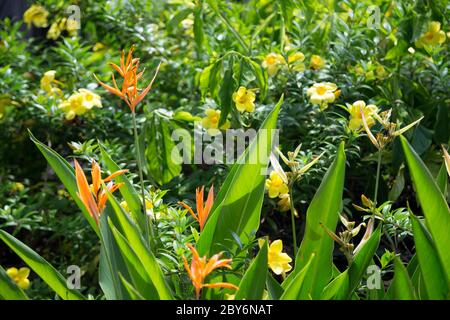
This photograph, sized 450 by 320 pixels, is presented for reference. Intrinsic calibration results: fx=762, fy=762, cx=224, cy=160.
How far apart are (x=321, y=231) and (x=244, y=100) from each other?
0.83m

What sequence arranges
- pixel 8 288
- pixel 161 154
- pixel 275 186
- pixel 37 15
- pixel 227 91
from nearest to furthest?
pixel 8 288, pixel 275 186, pixel 227 91, pixel 161 154, pixel 37 15

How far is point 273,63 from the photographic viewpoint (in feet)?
9.41

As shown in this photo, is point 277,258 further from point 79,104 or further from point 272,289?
point 79,104

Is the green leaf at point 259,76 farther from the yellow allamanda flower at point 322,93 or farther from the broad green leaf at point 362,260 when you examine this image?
the broad green leaf at point 362,260

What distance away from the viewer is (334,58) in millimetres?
3068

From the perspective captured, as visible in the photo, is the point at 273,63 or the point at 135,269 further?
the point at 273,63

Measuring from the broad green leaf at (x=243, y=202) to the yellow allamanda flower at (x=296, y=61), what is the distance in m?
0.99

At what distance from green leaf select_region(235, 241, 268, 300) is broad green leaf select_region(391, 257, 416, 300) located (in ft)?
0.92

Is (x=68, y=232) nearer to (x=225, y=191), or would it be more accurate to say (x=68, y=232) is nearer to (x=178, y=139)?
(x=178, y=139)

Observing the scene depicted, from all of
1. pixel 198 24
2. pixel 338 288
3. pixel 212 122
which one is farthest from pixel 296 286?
pixel 198 24

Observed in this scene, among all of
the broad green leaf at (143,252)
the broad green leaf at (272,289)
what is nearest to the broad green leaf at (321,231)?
the broad green leaf at (272,289)

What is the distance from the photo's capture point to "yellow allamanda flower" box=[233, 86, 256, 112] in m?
2.59

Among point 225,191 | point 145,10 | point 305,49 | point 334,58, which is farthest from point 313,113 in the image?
point 145,10
